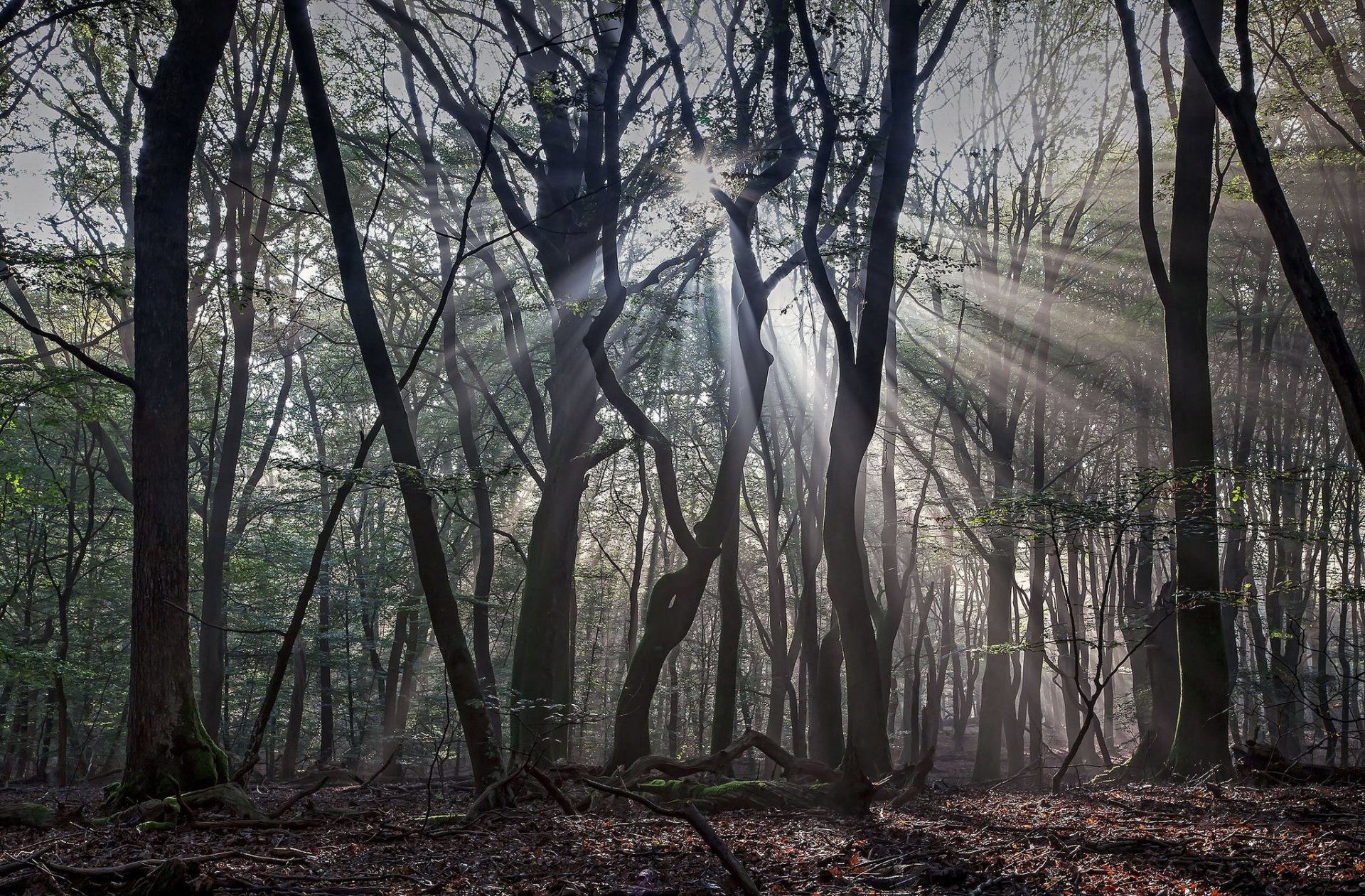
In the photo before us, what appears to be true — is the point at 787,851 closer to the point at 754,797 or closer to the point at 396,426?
the point at 754,797

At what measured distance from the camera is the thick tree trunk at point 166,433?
6.66 m

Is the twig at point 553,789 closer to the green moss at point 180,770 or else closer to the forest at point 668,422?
the forest at point 668,422

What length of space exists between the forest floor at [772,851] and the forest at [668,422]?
0.18ft

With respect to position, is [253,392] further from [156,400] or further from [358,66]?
[156,400]

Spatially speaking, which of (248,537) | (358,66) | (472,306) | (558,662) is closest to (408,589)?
(248,537)

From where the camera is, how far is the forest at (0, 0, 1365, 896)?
5969 millimetres

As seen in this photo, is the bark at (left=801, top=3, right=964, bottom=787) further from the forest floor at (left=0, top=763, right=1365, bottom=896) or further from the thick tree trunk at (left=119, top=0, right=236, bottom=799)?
the thick tree trunk at (left=119, top=0, right=236, bottom=799)

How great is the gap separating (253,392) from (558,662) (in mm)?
16949

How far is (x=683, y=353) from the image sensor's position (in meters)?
21.7

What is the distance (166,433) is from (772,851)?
616 centimetres

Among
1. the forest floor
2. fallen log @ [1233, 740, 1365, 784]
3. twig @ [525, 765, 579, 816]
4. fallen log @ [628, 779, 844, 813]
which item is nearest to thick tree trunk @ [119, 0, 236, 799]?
the forest floor

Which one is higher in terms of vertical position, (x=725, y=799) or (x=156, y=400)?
(x=156, y=400)

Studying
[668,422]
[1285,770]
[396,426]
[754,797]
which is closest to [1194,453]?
[1285,770]

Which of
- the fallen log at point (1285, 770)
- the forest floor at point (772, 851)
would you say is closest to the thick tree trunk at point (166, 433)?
the forest floor at point (772, 851)
